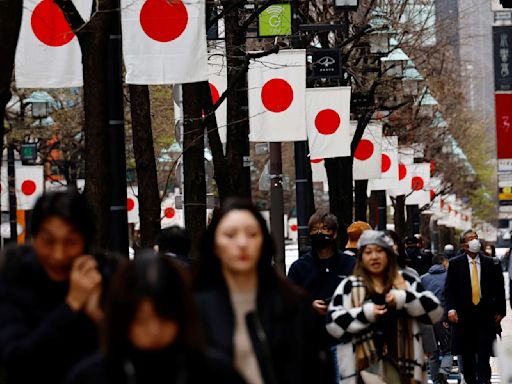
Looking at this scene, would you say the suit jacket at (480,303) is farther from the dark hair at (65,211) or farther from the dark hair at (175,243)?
the dark hair at (65,211)

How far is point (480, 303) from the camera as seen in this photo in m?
18.0

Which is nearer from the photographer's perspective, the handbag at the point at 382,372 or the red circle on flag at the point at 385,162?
the handbag at the point at 382,372

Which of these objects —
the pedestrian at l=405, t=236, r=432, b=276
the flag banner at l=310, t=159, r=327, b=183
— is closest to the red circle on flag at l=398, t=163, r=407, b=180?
the flag banner at l=310, t=159, r=327, b=183

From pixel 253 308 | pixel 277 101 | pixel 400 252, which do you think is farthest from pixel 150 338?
pixel 277 101

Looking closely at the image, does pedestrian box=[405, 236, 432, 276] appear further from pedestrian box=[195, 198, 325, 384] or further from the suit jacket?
pedestrian box=[195, 198, 325, 384]

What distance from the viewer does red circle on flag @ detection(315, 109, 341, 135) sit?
26.8 meters

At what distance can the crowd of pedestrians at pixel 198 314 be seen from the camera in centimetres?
522

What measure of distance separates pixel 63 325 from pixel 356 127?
1121 inches

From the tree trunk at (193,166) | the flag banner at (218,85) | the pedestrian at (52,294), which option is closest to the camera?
the pedestrian at (52,294)

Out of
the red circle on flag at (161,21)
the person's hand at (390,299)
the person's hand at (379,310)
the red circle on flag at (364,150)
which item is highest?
the red circle on flag at (161,21)

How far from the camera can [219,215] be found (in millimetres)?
7066

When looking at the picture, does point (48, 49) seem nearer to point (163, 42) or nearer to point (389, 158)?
point (163, 42)

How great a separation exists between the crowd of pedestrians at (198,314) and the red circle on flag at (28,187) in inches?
1223

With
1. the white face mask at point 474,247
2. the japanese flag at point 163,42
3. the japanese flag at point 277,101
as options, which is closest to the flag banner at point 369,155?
the japanese flag at point 277,101
